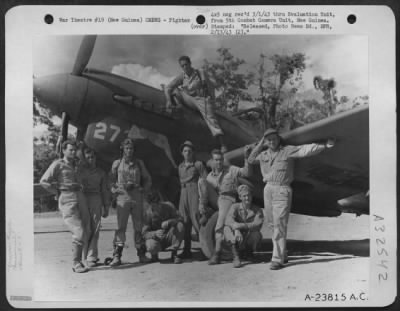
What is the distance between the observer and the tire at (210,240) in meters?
3.96

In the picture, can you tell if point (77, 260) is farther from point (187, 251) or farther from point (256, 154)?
point (256, 154)

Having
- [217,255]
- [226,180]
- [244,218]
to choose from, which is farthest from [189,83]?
[217,255]

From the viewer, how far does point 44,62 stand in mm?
3930

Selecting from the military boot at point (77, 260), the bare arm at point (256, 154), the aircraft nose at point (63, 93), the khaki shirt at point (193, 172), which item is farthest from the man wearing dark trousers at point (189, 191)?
the aircraft nose at point (63, 93)

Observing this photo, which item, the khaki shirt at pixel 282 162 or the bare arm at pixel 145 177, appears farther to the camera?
the bare arm at pixel 145 177

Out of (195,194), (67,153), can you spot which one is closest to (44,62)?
(67,153)

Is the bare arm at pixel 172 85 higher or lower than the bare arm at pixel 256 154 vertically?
higher

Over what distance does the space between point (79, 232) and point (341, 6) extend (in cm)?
282

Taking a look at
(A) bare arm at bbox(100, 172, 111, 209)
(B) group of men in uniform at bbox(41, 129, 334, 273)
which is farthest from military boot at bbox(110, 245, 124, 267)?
(A) bare arm at bbox(100, 172, 111, 209)

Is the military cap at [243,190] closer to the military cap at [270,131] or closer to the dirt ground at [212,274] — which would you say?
the dirt ground at [212,274]

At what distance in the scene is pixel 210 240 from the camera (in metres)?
3.96

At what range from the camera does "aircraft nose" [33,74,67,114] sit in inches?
155

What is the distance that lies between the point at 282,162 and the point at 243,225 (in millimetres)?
602

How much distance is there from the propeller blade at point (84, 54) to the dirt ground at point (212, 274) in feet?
3.98
